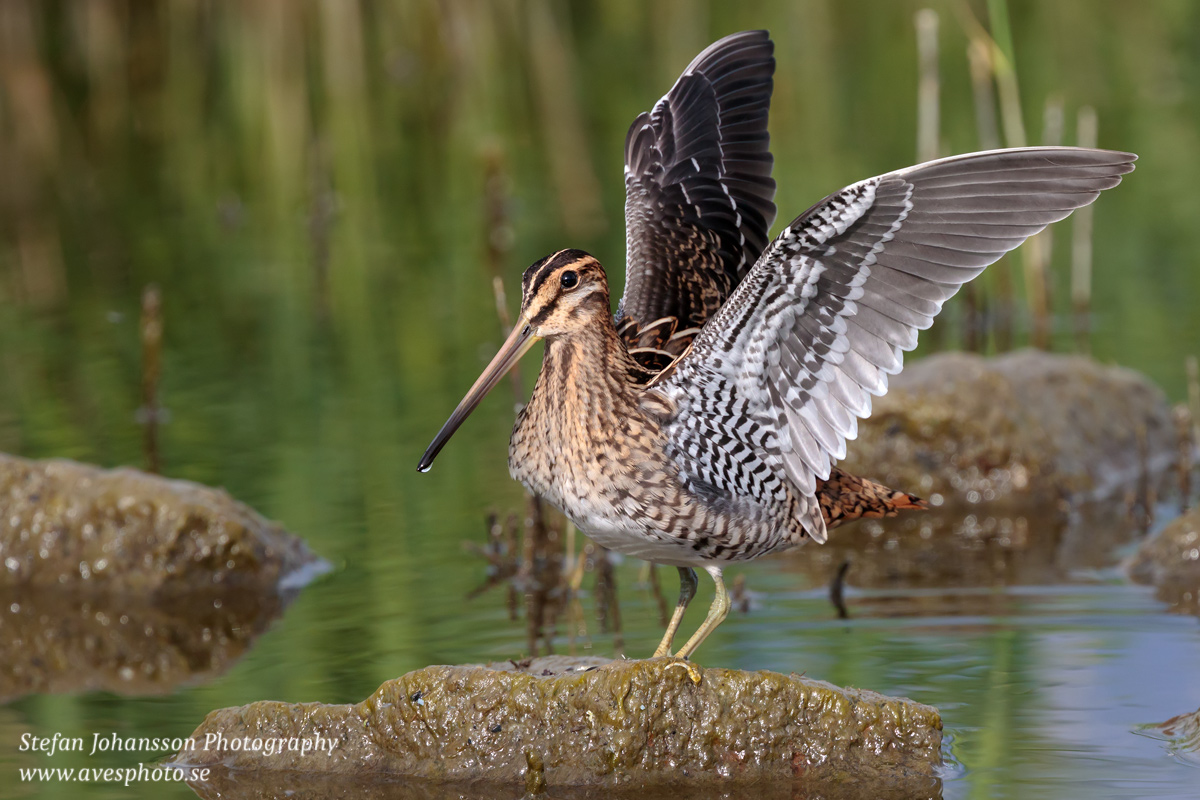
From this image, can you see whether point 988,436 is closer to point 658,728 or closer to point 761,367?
point 761,367

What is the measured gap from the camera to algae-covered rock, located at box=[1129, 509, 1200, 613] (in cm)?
710

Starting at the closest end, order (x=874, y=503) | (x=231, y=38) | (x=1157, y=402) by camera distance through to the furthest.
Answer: (x=874, y=503), (x=1157, y=402), (x=231, y=38)

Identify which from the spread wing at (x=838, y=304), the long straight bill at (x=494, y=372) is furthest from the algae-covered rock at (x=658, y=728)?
the long straight bill at (x=494, y=372)

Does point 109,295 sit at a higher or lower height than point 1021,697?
higher

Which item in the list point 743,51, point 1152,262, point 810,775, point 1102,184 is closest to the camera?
point 1102,184

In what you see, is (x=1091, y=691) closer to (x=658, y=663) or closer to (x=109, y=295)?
(x=658, y=663)

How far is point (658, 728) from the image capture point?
5.31 metres

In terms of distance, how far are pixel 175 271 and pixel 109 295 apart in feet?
2.28

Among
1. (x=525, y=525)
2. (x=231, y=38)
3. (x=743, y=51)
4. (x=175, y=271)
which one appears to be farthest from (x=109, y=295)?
(x=231, y=38)

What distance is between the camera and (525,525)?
820cm

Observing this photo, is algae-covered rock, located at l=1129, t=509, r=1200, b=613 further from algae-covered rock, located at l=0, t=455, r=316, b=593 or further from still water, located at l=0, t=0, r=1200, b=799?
algae-covered rock, located at l=0, t=455, r=316, b=593

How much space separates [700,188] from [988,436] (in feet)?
8.28

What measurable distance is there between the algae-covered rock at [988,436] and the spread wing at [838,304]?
3.04 m

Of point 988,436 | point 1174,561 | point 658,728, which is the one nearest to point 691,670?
point 658,728
